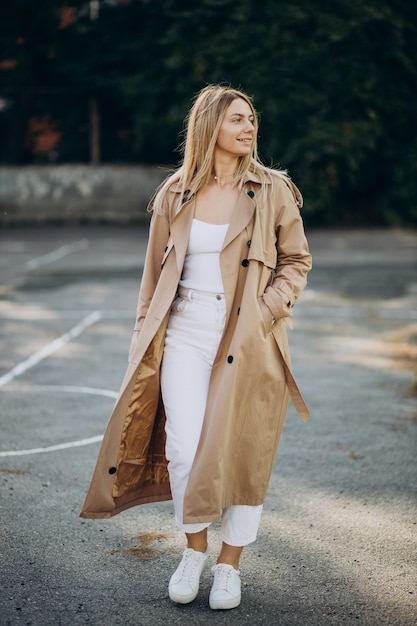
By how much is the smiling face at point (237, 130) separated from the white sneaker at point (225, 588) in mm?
1930

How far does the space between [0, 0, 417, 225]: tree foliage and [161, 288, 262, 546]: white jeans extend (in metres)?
20.8

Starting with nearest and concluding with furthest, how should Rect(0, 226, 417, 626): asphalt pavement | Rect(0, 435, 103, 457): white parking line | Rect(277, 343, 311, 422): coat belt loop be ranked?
1. Rect(0, 226, 417, 626): asphalt pavement
2. Rect(277, 343, 311, 422): coat belt loop
3. Rect(0, 435, 103, 457): white parking line

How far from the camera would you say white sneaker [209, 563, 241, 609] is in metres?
3.96

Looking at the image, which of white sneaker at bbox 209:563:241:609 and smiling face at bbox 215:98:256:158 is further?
smiling face at bbox 215:98:256:158

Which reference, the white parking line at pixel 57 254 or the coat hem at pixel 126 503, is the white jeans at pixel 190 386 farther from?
the white parking line at pixel 57 254

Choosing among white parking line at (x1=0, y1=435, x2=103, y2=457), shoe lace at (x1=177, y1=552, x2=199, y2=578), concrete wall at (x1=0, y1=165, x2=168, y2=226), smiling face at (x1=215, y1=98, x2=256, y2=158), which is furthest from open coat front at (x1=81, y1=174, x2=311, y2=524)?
concrete wall at (x1=0, y1=165, x2=168, y2=226)

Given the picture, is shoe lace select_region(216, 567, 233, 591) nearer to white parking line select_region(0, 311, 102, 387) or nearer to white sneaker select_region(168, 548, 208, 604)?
white sneaker select_region(168, 548, 208, 604)

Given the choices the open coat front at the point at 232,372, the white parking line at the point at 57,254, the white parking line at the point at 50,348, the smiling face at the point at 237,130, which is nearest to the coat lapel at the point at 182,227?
the open coat front at the point at 232,372

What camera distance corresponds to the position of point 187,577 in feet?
13.4

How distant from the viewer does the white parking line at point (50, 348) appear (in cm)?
887

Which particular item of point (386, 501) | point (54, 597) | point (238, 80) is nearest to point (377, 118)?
point (238, 80)

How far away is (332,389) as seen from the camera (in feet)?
27.0

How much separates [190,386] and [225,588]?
0.92 metres

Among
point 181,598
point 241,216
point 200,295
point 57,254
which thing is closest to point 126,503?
point 181,598
